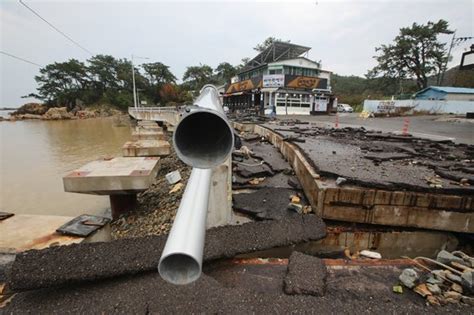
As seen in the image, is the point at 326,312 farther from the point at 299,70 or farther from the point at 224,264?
the point at 299,70

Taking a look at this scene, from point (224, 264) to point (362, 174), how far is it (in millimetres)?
2425

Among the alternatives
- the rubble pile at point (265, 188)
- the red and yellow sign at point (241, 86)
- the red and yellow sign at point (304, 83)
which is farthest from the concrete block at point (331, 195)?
the red and yellow sign at point (241, 86)

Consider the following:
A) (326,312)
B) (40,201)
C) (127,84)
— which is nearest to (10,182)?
(40,201)

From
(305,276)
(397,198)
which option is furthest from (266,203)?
(397,198)

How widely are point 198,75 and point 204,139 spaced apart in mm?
55978

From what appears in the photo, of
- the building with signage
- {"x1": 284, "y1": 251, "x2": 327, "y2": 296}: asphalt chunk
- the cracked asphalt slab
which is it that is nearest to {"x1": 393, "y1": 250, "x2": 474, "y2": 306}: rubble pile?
the cracked asphalt slab

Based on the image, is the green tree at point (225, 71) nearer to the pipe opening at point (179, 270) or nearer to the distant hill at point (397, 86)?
the distant hill at point (397, 86)

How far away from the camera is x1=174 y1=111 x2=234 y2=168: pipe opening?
56.6 inches

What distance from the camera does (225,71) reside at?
50062mm

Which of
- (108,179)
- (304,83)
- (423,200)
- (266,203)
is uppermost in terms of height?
(304,83)

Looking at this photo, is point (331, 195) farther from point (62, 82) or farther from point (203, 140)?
point (62, 82)

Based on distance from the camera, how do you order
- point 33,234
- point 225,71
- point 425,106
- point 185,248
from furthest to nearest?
1. point 225,71
2. point 425,106
3. point 33,234
4. point 185,248

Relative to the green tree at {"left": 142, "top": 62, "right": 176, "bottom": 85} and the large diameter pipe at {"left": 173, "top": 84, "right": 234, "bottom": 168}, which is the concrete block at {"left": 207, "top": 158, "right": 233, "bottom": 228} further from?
the green tree at {"left": 142, "top": 62, "right": 176, "bottom": 85}

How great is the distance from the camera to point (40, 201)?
277 inches
